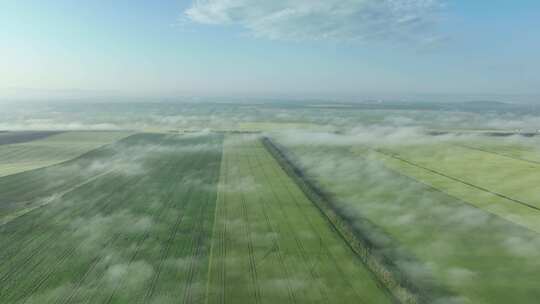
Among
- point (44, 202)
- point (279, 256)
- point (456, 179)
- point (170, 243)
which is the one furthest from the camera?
point (456, 179)

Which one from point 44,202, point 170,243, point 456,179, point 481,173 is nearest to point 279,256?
point 170,243

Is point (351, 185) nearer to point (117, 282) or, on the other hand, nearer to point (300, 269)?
point (300, 269)

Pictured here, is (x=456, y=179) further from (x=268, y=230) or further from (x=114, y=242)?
(x=114, y=242)

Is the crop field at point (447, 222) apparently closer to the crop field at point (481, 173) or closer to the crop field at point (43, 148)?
the crop field at point (481, 173)

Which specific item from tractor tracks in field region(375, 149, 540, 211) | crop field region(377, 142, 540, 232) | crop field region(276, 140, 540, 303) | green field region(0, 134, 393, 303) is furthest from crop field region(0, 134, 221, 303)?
tractor tracks in field region(375, 149, 540, 211)

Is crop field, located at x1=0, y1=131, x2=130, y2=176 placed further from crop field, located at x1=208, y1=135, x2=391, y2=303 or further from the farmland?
crop field, located at x1=208, y1=135, x2=391, y2=303

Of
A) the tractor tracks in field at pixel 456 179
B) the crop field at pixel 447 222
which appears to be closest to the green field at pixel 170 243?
the crop field at pixel 447 222

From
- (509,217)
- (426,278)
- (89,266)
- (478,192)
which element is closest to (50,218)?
(89,266)
